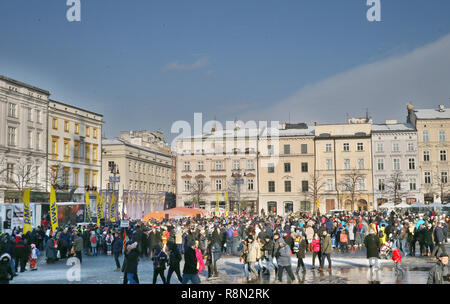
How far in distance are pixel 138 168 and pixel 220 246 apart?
51.8m

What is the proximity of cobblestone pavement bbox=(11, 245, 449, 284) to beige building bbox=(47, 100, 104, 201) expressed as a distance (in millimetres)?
30991

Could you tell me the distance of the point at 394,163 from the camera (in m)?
65.9

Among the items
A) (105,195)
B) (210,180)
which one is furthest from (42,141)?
(210,180)

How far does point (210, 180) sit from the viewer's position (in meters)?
71.8

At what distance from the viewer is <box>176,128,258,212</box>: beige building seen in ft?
233

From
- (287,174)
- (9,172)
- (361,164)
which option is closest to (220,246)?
(9,172)

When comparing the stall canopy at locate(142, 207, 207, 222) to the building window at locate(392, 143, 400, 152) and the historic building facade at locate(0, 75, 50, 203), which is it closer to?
the historic building facade at locate(0, 75, 50, 203)

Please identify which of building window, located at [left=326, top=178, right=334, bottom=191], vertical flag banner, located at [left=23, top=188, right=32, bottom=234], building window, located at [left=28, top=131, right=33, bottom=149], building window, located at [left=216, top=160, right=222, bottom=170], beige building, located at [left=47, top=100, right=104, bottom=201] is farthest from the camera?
building window, located at [left=216, top=160, right=222, bottom=170]

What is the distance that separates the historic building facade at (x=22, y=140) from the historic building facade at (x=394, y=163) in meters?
40.9

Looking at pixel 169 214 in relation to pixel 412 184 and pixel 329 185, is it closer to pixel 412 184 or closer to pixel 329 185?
pixel 329 185

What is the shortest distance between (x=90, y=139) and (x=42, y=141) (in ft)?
32.8

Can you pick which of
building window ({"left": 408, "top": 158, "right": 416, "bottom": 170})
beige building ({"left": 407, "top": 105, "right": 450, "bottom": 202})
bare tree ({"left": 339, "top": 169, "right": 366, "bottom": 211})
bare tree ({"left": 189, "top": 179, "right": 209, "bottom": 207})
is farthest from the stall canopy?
beige building ({"left": 407, "top": 105, "right": 450, "bottom": 202})

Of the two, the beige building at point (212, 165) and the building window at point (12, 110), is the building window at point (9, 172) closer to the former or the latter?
the building window at point (12, 110)
